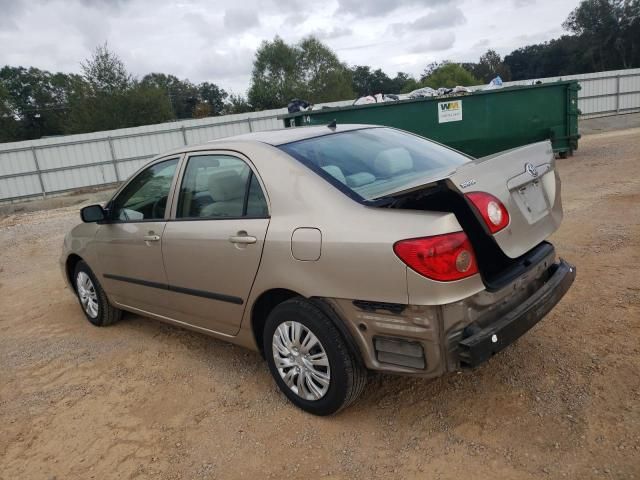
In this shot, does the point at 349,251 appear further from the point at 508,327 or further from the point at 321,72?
the point at 321,72

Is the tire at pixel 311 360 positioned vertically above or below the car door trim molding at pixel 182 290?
below

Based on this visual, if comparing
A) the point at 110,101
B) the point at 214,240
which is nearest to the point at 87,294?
the point at 214,240

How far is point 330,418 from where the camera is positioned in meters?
2.93

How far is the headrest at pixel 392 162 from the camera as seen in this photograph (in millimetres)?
3158

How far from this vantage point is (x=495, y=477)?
231 cm

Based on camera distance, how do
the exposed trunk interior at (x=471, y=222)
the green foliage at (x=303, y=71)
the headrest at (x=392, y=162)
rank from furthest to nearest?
the green foliage at (x=303, y=71)
the headrest at (x=392, y=162)
the exposed trunk interior at (x=471, y=222)

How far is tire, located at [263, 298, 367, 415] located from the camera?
268cm

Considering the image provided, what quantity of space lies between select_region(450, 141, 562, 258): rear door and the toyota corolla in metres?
0.01

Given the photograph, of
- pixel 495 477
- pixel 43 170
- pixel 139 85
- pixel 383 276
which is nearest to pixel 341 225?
pixel 383 276

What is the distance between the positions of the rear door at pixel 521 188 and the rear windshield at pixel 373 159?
291 mm

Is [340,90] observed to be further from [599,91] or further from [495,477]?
[495,477]

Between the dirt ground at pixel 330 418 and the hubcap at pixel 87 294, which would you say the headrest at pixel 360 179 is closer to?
the dirt ground at pixel 330 418

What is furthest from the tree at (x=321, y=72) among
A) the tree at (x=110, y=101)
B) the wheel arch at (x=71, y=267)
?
the wheel arch at (x=71, y=267)

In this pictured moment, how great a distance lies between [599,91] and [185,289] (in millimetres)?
25619
